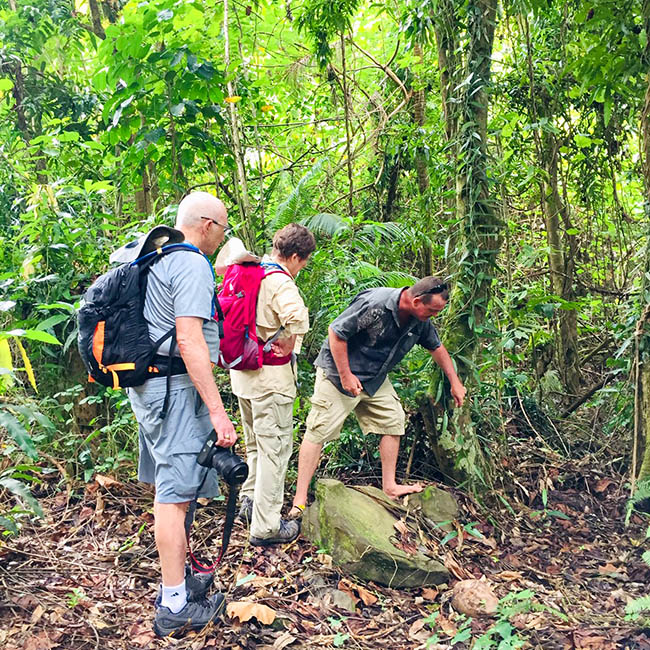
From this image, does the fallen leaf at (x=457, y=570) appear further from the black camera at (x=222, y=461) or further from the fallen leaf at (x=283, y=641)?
the black camera at (x=222, y=461)

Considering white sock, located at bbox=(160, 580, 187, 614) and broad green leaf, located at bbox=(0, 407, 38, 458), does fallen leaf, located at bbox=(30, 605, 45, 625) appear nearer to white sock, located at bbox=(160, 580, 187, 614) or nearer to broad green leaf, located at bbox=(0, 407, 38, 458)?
white sock, located at bbox=(160, 580, 187, 614)

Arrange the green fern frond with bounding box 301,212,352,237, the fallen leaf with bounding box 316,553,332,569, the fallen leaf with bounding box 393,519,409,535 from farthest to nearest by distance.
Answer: the green fern frond with bounding box 301,212,352,237, the fallen leaf with bounding box 393,519,409,535, the fallen leaf with bounding box 316,553,332,569

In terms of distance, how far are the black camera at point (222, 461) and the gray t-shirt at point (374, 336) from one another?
1410 mm

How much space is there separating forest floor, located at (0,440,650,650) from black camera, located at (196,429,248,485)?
827 millimetres

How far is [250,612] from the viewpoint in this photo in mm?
3332

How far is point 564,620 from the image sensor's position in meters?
3.45

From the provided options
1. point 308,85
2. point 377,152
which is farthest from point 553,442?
point 308,85

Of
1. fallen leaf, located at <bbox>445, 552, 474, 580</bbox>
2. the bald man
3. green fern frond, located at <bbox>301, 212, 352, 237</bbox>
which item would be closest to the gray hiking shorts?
the bald man

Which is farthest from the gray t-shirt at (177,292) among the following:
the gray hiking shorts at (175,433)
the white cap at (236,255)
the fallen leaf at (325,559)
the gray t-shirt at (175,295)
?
the fallen leaf at (325,559)

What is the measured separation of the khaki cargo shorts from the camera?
4.42 metres

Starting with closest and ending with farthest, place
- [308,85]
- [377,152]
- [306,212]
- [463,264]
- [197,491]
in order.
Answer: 1. [197,491]
2. [463,264]
3. [306,212]
4. [377,152]
5. [308,85]

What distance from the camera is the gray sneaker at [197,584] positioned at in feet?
11.1

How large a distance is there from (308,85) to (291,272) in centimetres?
535

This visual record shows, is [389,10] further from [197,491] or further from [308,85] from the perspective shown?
[197,491]
